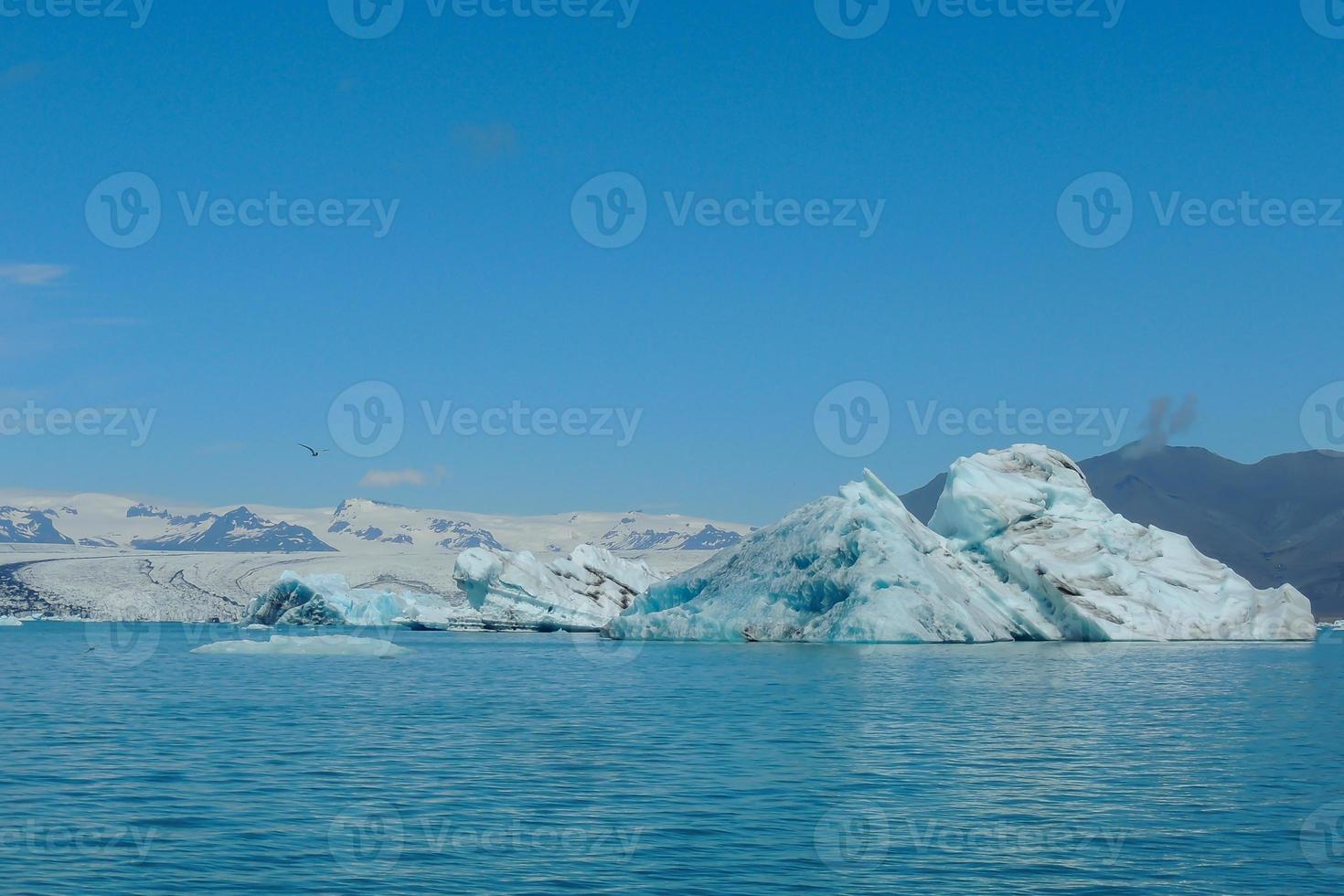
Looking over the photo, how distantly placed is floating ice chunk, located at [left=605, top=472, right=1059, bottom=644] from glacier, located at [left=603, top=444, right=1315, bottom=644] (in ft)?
0.21

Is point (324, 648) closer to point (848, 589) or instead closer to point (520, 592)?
point (848, 589)

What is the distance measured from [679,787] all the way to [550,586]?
67.6 m

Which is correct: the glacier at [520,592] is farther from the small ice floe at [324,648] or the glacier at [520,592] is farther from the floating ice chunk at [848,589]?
the small ice floe at [324,648]

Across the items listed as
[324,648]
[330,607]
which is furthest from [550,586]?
[324,648]

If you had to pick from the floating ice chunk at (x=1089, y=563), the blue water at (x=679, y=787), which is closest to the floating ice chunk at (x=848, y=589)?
the floating ice chunk at (x=1089, y=563)

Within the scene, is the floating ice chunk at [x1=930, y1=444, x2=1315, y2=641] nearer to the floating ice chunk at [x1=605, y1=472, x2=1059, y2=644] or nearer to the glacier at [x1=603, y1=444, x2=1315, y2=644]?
the glacier at [x1=603, y1=444, x2=1315, y2=644]

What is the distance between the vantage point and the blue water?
45.1 feet

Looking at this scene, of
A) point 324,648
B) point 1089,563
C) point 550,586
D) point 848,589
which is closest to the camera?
point 848,589

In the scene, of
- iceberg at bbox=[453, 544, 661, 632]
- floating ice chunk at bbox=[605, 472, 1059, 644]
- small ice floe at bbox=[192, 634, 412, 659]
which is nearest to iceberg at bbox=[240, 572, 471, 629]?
iceberg at bbox=[453, 544, 661, 632]

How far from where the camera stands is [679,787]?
19125 mm

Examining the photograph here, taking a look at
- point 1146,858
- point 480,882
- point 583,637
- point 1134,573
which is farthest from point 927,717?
point 583,637

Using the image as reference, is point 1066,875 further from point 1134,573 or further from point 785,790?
point 1134,573

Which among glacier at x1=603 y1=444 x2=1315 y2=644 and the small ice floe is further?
the small ice floe

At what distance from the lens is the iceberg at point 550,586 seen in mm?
85625
